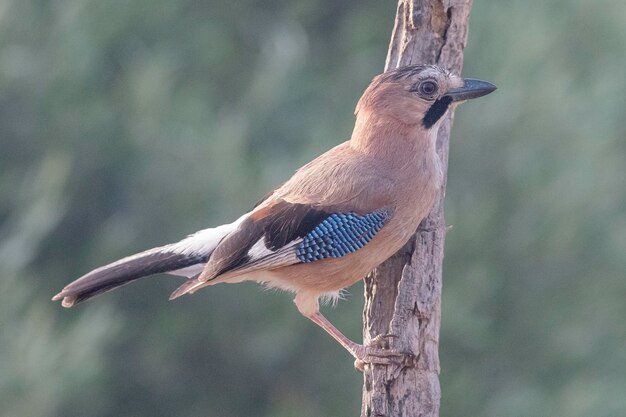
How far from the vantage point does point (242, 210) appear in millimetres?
9430

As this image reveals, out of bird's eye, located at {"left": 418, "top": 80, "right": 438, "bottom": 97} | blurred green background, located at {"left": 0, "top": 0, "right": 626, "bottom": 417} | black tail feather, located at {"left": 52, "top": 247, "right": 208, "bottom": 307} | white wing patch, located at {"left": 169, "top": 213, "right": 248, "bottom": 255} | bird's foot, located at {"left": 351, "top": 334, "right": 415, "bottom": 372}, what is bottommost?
bird's foot, located at {"left": 351, "top": 334, "right": 415, "bottom": 372}

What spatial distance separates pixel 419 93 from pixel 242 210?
3855 millimetres

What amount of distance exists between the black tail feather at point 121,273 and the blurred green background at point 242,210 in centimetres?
354

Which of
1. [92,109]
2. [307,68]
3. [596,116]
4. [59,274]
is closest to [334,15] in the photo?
[307,68]

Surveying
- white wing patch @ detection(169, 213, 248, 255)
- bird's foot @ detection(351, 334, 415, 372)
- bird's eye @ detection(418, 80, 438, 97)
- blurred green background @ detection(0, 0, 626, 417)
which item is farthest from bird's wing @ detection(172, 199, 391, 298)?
blurred green background @ detection(0, 0, 626, 417)

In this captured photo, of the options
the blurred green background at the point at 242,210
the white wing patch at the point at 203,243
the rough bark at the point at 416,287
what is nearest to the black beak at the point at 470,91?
the rough bark at the point at 416,287

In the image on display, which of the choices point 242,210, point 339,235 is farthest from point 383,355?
point 242,210

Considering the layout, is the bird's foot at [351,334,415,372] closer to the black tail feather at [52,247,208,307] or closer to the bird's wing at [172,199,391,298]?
the bird's wing at [172,199,391,298]

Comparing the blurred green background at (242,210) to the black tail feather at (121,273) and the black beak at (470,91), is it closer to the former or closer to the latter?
the black tail feather at (121,273)

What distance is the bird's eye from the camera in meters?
5.73

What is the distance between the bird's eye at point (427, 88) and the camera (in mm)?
5730

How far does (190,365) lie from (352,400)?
1.38 metres

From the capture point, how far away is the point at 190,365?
33.4 ft

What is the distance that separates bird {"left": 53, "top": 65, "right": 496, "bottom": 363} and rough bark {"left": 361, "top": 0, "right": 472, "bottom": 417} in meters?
0.09
